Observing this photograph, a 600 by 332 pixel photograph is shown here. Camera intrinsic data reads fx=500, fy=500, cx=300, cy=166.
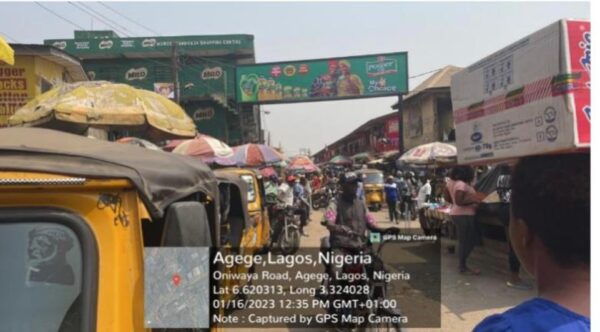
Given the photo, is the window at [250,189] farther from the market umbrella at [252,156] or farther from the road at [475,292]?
the market umbrella at [252,156]

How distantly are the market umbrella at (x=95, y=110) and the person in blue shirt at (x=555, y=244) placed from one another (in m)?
4.84

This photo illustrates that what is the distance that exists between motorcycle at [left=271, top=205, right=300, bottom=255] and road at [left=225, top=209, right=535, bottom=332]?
113 inches

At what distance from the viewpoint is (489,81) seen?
2387 mm

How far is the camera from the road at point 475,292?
5531 millimetres

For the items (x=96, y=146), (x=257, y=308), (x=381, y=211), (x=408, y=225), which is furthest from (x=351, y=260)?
(x=381, y=211)

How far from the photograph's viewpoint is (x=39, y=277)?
1.55 metres

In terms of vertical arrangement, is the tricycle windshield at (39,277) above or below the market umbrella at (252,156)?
below

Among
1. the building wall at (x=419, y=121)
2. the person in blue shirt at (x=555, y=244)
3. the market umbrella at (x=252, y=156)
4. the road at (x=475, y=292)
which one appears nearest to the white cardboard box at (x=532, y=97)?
the person in blue shirt at (x=555, y=244)

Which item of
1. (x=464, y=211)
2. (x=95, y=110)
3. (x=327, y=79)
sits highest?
(x=327, y=79)

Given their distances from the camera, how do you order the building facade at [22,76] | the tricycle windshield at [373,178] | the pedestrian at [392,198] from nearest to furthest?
1. the building facade at [22,76]
2. the pedestrian at [392,198]
3. the tricycle windshield at [373,178]

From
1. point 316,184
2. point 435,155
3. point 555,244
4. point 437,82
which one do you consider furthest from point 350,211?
point 437,82

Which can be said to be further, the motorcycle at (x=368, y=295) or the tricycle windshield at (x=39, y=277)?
the motorcycle at (x=368, y=295)

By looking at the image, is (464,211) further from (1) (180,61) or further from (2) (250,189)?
(1) (180,61)

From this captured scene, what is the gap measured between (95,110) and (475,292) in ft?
16.9
